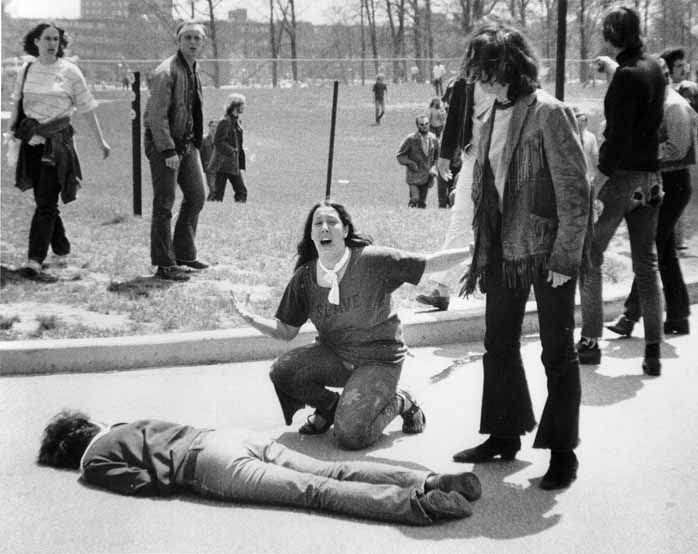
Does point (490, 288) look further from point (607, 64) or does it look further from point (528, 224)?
point (607, 64)

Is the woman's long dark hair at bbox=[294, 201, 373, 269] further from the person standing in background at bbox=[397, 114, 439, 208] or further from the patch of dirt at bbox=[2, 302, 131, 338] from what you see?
the person standing in background at bbox=[397, 114, 439, 208]

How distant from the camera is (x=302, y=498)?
165 inches

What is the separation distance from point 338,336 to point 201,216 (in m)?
6.66

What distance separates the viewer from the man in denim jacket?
812 centimetres

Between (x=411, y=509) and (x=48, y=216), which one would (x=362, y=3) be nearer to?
Result: (x=48, y=216)

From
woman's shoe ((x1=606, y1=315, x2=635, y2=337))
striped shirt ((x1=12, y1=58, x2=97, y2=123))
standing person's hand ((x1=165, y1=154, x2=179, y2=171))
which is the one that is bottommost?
woman's shoe ((x1=606, y1=315, x2=635, y2=337))

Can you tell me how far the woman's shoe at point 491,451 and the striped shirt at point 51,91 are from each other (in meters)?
4.68

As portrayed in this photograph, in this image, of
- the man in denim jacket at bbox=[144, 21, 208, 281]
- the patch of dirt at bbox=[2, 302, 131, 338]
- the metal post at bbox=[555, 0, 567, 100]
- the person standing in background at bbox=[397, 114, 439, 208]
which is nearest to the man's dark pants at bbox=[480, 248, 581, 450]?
the patch of dirt at bbox=[2, 302, 131, 338]

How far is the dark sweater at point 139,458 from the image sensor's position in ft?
14.3

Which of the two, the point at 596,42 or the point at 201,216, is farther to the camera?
the point at 596,42

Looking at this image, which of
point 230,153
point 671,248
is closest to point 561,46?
point 671,248

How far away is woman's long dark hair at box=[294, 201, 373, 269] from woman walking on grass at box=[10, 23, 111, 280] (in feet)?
10.8

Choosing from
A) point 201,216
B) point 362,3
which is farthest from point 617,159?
point 362,3

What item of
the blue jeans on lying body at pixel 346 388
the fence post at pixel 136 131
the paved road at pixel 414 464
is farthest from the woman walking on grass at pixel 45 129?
the fence post at pixel 136 131
